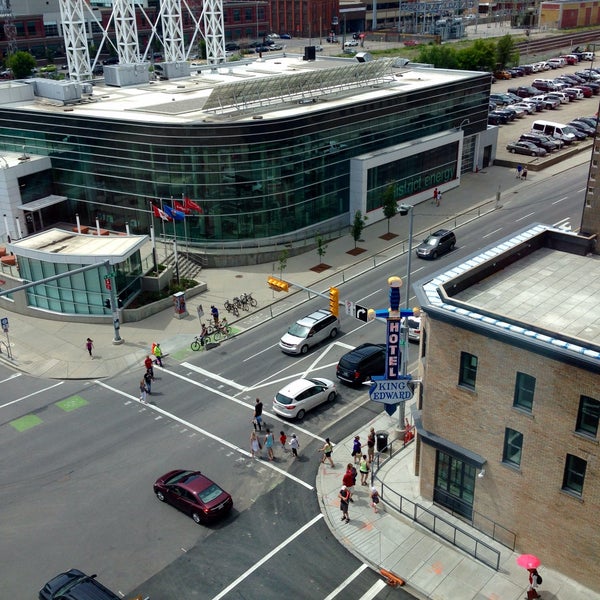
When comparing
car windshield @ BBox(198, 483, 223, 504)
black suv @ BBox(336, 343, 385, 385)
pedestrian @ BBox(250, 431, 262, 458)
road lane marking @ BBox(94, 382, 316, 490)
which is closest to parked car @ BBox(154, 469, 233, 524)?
car windshield @ BBox(198, 483, 223, 504)

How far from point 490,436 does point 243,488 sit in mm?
11714

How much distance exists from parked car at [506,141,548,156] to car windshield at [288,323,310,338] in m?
52.7

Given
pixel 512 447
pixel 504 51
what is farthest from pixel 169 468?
pixel 504 51

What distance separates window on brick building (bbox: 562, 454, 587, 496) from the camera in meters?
26.1

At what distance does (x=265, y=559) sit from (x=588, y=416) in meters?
13.5

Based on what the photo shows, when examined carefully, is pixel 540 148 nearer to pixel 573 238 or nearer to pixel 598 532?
pixel 573 238

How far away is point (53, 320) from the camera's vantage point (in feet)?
170

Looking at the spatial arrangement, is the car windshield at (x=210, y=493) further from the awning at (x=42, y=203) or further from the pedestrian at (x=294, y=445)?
the awning at (x=42, y=203)

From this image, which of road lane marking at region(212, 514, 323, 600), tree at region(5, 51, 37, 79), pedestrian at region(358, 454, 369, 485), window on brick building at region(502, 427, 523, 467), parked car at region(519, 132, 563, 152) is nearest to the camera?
window on brick building at region(502, 427, 523, 467)

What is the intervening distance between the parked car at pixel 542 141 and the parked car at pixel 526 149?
83cm

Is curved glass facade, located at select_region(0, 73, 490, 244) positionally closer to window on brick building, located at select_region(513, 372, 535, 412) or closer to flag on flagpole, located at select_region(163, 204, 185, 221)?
flag on flagpole, located at select_region(163, 204, 185, 221)

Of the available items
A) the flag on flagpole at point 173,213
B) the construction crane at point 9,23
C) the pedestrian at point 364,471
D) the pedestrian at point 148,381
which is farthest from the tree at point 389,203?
the construction crane at point 9,23

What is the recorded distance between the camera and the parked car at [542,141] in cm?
8925

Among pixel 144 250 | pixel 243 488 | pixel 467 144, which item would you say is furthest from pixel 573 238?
pixel 467 144
